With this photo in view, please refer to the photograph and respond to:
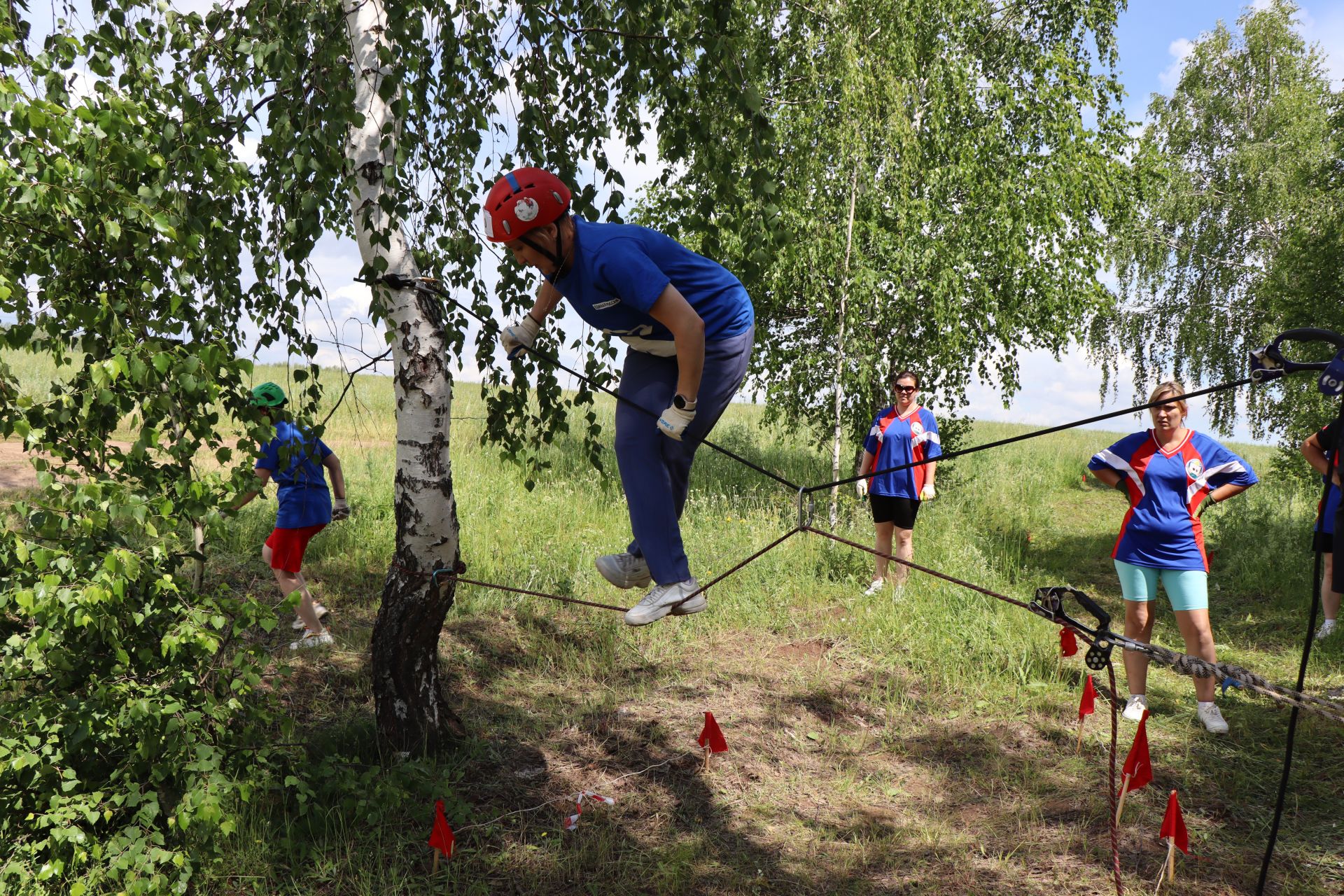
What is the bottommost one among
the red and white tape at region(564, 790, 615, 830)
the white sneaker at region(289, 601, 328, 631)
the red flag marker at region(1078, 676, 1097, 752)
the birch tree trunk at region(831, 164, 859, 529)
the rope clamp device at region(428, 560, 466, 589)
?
the red and white tape at region(564, 790, 615, 830)

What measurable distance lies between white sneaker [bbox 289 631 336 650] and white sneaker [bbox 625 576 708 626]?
3323 mm

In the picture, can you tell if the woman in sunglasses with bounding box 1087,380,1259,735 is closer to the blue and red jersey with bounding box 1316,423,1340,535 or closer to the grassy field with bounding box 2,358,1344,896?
the blue and red jersey with bounding box 1316,423,1340,535

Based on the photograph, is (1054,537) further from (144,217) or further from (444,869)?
(144,217)

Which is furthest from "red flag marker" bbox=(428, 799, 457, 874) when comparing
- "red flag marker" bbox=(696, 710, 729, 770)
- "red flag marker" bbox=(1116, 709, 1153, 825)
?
"red flag marker" bbox=(1116, 709, 1153, 825)

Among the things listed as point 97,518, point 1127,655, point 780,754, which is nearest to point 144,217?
point 97,518

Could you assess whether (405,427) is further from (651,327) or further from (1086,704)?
(1086,704)

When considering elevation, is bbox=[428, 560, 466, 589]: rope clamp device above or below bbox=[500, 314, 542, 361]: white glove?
below

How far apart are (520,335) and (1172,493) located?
3.32m

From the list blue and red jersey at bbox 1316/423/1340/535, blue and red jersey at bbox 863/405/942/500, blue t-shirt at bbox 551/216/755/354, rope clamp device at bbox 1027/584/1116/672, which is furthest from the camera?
blue and red jersey at bbox 863/405/942/500

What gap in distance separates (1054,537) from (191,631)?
853 cm

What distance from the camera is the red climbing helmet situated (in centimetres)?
274

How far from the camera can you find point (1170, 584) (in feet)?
15.0

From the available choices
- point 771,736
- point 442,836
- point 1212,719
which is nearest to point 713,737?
point 771,736

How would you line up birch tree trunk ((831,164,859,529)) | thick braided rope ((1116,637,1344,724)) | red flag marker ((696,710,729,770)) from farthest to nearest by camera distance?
birch tree trunk ((831,164,859,529)), red flag marker ((696,710,729,770)), thick braided rope ((1116,637,1344,724))
